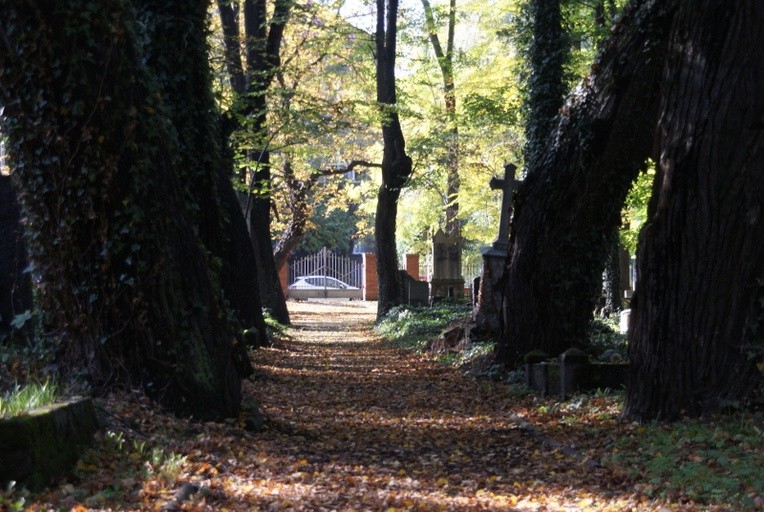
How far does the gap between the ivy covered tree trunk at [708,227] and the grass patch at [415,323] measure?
34.6 ft

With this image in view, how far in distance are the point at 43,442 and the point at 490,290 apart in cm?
1096

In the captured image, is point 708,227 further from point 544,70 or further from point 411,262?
point 411,262

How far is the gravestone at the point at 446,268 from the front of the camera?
104 feet

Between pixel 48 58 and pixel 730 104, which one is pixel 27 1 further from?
pixel 730 104

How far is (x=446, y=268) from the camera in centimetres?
3195

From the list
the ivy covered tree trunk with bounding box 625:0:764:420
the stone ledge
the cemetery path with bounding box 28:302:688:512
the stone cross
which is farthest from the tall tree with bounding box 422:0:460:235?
the stone ledge

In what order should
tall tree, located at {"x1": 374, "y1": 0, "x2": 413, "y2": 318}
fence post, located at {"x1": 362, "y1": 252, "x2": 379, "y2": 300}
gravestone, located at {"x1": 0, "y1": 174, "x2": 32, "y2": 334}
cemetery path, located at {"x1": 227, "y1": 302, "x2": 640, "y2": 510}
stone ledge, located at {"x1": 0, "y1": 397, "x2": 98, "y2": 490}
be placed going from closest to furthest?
1. stone ledge, located at {"x1": 0, "y1": 397, "x2": 98, "y2": 490}
2. cemetery path, located at {"x1": 227, "y1": 302, "x2": 640, "y2": 510}
3. gravestone, located at {"x1": 0, "y1": 174, "x2": 32, "y2": 334}
4. tall tree, located at {"x1": 374, "y1": 0, "x2": 413, "y2": 318}
5. fence post, located at {"x1": 362, "y1": 252, "x2": 379, "y2": 300}

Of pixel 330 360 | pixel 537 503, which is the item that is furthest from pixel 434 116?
pixel 537 503

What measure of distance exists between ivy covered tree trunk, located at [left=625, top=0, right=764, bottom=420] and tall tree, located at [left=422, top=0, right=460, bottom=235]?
773 inches

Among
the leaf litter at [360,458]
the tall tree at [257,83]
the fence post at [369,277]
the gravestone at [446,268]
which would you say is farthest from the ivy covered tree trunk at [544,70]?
the fence post at [369,277]

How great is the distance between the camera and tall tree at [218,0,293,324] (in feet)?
62.5

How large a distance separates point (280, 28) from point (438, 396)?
39.4 ft

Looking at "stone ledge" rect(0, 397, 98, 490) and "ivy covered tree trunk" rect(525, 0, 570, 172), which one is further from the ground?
"ivy covered tree trunk" rect(525, 0, 570, 172)

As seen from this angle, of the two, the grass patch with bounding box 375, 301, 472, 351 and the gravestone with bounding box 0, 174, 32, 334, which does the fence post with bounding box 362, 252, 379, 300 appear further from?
the gravestone with bounding box 0, 174, 32, 334
